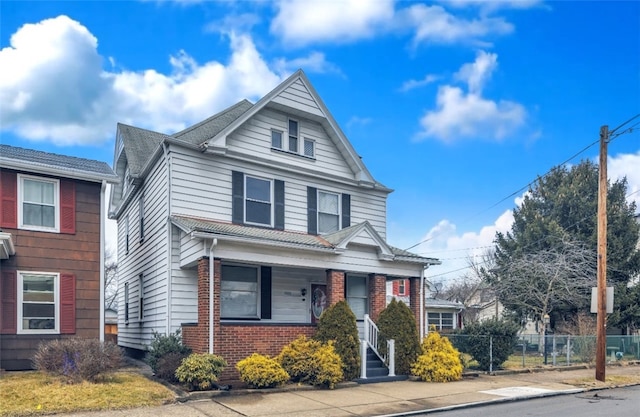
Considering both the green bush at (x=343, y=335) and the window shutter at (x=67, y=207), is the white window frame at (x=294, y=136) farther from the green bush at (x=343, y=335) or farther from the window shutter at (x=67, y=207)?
the window shutter at (x=67, y=207)

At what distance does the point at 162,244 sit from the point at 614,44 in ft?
52.1

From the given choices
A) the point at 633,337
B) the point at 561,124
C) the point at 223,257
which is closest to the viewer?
the point at 223,257

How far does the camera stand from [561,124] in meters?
23.0

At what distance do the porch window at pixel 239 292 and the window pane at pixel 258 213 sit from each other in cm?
151

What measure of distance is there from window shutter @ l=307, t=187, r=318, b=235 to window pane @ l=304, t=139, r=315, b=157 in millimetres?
1202

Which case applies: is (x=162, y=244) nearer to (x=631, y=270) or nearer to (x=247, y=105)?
(x=247, y=105)

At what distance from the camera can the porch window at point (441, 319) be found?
37.8 metres

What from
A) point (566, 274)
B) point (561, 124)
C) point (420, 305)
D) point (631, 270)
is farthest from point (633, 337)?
point (420, 305)

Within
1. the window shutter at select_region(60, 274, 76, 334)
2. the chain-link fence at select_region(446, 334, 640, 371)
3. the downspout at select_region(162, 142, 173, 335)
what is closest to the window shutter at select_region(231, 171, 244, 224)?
the downspout at select_region(162, 142, 173, 335)

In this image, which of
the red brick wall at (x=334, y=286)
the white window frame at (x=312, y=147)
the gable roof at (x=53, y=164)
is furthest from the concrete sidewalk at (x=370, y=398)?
the white window frame at (x=312, y=147)

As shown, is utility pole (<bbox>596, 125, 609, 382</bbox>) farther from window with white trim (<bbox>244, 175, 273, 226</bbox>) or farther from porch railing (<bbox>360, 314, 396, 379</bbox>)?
window with white trim (<bbox>244, 175, 273, 226</bbox>)

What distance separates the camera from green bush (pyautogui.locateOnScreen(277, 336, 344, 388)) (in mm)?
13305

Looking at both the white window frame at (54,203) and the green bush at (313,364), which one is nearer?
the green bush at (313,364)

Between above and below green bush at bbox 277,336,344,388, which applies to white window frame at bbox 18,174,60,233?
above
